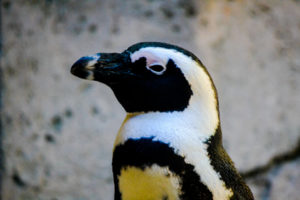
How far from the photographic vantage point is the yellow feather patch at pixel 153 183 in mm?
759

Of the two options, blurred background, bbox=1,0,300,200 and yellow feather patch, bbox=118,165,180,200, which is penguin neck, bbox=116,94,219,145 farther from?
blurred background, bbox=1,0,300,200

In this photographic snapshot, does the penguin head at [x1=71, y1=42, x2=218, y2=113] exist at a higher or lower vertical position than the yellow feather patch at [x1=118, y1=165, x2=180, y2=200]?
higher

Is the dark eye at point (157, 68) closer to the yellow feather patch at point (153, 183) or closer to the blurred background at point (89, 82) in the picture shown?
the yellow feather patch at point (153, 183)

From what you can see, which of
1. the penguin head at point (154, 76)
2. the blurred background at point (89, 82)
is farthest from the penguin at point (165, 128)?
the blurred background at point (89, 82)

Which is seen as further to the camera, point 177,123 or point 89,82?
point 89,82

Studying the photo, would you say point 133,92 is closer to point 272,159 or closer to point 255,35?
point 255,35

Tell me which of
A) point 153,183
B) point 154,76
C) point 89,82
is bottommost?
point 89,82

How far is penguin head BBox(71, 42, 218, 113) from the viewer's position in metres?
0.81

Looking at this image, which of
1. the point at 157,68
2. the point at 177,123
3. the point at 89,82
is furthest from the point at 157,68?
the point at 89,82

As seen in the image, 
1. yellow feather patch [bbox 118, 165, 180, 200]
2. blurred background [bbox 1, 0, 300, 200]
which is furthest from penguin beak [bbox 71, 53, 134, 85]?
blurred background [bbox 1, 0, 300, 200]

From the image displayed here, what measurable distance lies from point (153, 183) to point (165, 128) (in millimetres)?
92

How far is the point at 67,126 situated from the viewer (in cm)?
166

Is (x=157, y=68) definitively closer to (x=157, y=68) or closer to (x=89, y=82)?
(x=157, y=68)

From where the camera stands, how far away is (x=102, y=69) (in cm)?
81
